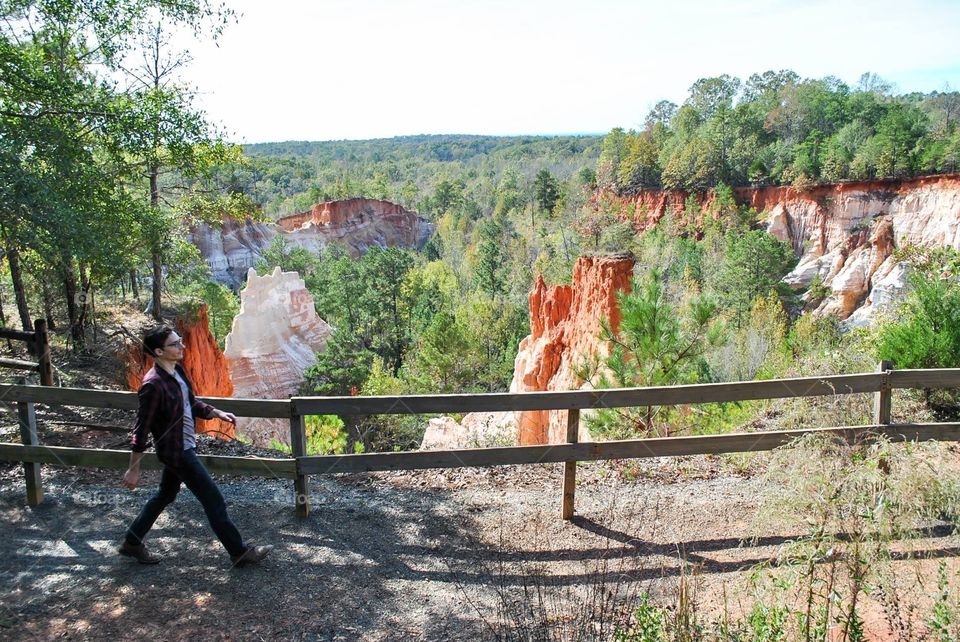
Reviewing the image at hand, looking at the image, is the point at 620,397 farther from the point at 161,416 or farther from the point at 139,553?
the point at 139,553

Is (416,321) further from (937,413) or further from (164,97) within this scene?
(937,413)

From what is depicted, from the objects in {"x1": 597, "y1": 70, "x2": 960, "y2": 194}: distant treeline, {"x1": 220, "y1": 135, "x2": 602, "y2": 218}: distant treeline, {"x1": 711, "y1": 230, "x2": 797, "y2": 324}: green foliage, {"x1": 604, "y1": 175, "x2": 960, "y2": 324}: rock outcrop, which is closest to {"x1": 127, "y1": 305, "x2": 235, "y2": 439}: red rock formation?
{"x1": 711, "y1": 230, "x2": 797, "y2": 324}: green foliage

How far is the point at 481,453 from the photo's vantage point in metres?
4.65

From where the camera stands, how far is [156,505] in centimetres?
402

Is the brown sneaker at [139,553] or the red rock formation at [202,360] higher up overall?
the brown sneaker at [139,553]

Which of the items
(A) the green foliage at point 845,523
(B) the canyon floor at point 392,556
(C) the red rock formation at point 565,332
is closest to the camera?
(A) the green foliage at point 845,523

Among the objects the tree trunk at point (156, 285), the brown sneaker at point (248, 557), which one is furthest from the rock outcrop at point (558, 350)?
the brown sneaker at point (248, 557)

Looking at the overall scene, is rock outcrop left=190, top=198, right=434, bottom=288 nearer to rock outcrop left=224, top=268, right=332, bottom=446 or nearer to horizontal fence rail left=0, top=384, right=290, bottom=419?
rock outcrop left=224, top=268, right=332, bottom=446

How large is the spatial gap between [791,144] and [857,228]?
13874 mm

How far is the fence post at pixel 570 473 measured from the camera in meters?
4.68

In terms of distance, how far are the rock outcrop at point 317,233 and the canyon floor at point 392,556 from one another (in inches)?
1878

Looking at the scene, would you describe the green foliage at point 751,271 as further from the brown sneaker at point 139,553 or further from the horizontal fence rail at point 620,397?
the brown sneaker at point 139,553

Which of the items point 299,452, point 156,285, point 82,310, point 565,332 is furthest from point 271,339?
point 299,452

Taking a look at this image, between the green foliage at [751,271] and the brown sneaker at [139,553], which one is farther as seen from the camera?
the green foliage at [751,271]
